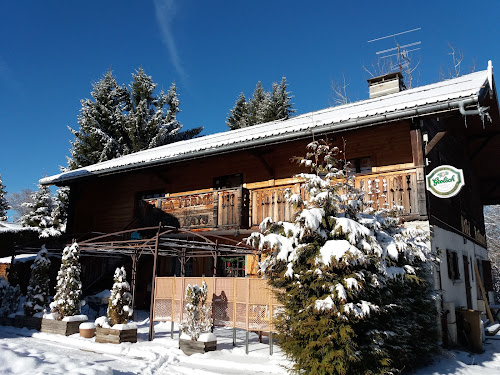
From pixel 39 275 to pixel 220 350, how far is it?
642 cm

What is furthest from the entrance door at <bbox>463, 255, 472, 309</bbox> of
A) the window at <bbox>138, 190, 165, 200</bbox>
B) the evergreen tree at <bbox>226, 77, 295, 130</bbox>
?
the evergreen tree at <bbox>226, 77, 295, 130</bbox>

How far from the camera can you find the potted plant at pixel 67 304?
10.4 metres

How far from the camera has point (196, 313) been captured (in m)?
8.38

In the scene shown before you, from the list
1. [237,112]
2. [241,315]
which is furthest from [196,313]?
[237,112]

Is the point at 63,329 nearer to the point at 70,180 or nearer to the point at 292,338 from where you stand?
the point at 292,338

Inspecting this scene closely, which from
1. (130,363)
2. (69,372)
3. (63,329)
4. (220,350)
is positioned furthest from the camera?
(63,329)

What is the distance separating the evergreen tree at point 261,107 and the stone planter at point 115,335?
27.4 metres

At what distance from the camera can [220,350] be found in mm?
8383

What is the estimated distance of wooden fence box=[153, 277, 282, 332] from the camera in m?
8.30

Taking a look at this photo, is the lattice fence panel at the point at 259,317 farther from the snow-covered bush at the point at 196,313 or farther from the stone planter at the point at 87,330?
the stone planter at the point at 87,330

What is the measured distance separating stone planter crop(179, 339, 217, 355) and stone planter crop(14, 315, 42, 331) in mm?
4995

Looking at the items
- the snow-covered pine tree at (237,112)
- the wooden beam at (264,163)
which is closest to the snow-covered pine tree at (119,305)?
the wooden beam at (264,163)

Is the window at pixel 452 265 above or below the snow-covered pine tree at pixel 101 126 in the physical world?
below

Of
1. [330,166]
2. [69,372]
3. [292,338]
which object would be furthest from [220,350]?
[330,166]
